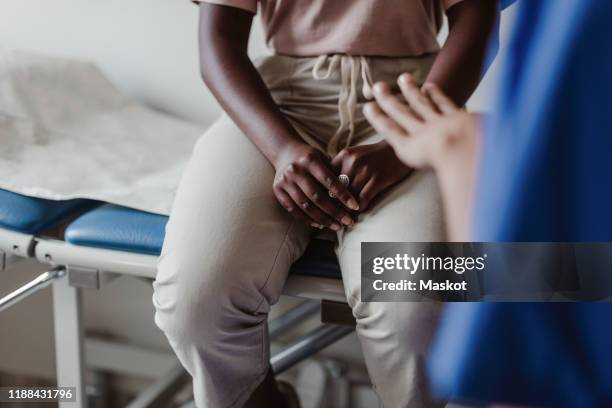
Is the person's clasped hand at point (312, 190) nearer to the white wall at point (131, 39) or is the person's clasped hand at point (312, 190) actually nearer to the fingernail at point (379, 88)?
the fingernail at point (379, 88)

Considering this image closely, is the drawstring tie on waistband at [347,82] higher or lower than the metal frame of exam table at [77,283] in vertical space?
higher

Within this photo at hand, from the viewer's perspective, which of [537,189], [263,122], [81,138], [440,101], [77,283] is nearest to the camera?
[537,189]

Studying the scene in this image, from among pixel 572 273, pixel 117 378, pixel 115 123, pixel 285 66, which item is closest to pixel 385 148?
pixel 285 66

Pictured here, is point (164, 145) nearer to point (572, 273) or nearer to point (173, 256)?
point (173, 256)

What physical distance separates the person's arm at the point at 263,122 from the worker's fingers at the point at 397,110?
0.30 m

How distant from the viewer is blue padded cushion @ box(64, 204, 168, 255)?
0.90 m

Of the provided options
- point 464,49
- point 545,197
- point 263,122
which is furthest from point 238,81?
point 545,197

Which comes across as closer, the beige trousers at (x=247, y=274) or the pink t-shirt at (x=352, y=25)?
the beige trousers at (x=247, y=274)

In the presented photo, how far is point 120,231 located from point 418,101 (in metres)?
0.60

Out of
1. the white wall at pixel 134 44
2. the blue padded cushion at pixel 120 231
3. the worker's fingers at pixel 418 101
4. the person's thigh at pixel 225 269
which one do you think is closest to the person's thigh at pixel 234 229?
the person's thigh at pixel 225 269

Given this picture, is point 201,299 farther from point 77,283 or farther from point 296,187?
point 77,283

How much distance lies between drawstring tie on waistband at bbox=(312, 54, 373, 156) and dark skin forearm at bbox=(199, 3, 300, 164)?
0.24 feet

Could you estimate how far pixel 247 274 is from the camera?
2.48 feet

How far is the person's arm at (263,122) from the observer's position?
0.76 metres
